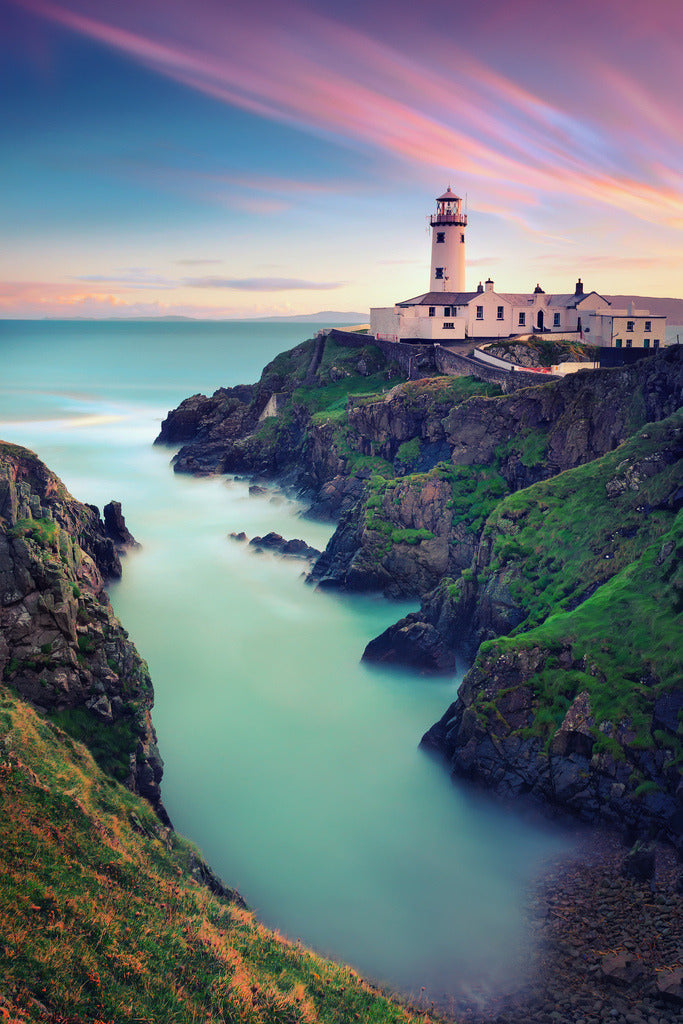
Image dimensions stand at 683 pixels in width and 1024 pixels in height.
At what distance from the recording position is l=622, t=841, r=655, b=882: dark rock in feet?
62.2

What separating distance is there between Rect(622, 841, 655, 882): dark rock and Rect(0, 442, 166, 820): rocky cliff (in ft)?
40.9

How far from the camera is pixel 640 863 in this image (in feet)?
62.7

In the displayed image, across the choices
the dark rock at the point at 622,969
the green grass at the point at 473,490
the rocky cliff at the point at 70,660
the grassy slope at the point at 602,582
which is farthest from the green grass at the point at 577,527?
the rocky cliff at the point at 70,660

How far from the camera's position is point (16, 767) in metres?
16.9

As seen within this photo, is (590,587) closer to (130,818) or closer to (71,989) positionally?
(130,818)

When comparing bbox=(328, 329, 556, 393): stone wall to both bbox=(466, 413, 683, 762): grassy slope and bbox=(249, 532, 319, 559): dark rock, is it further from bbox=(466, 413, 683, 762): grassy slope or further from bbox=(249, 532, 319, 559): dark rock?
bbox=(249, 532, 319, 559): dark rock

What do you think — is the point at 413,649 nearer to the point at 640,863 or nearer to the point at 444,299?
the point at 640,863

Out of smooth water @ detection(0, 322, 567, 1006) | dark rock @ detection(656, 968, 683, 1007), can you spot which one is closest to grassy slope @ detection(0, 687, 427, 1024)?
smooth water @ detection(0, 322, 567, 1006)

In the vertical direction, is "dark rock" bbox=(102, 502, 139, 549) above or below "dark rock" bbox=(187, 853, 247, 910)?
above

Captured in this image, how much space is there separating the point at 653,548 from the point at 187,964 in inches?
821

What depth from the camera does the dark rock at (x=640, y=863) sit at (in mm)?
18953

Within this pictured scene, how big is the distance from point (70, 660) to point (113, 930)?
29.3 ft

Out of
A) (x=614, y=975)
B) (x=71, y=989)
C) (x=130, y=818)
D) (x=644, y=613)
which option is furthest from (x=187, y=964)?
(x=644, y=613)

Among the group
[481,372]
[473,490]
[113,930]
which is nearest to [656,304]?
[481,372]
